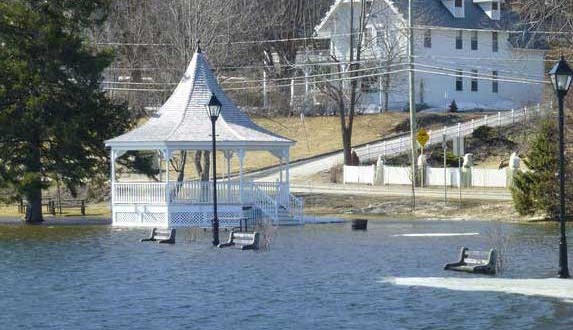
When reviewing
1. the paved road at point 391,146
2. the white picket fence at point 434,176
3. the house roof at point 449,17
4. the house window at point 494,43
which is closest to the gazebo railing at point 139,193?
the white picket fence at point 434,176

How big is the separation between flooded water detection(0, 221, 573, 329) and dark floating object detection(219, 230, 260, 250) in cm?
67

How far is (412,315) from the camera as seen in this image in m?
24.1

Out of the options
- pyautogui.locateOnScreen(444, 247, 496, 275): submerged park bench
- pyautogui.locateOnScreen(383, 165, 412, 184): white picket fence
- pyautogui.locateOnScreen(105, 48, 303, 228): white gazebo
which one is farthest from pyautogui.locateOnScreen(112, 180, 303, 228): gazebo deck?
pyautogui.locateOnScreen(444, 247, 496, 275): submerged park bench

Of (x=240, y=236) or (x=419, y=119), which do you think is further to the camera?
(x=419, y=119)

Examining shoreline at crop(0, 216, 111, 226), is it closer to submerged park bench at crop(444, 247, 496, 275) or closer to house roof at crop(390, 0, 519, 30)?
submerged park bench at crop(444, 247, 496, 275)

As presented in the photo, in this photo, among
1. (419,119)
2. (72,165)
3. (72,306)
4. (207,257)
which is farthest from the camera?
(419,119)

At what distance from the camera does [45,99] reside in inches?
2063

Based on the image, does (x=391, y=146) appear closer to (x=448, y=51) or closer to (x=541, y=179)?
(x=448, y=51)

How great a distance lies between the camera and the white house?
86.8 m

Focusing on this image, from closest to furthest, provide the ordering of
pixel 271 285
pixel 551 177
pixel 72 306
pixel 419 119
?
pixel 72 306 → pixel 271 285 → pixel 551 177 → pixel 419 119

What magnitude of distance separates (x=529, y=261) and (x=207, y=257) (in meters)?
9.21

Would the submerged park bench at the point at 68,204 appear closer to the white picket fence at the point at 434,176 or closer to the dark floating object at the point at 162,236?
the white picket fence at the point at 434,176

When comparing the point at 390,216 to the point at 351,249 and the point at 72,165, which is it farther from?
the point at 351,249

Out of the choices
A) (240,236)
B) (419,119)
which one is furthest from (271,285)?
(419,119)
